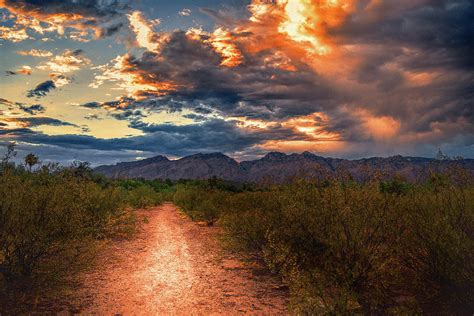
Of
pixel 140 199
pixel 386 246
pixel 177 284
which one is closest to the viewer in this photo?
pixel 386 246

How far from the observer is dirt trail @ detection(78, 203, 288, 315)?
812cm

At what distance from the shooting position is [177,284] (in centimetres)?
991

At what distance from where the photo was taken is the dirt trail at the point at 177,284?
812 centimetres

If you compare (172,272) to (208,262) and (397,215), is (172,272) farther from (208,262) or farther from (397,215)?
(397,215)

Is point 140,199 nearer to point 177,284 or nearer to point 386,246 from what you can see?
point 177,284

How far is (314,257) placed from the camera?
9031 millimetres

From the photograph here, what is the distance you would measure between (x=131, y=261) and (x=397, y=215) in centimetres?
928

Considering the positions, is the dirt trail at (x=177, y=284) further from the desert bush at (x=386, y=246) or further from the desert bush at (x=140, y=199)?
the desert bush at (x=140, y=199)

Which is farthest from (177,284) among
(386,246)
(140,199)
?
(140,199)

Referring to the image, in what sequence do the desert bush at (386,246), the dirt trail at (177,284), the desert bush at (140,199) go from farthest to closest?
the desert bush at (140,199) < the dirt trail at (177,284) < the desert bush at (386,246)

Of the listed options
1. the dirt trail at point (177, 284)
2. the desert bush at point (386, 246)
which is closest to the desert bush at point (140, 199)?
the dirt trail at point (177, 284)

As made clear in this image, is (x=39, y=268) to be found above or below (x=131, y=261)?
above

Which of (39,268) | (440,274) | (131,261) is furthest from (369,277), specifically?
(131,261)

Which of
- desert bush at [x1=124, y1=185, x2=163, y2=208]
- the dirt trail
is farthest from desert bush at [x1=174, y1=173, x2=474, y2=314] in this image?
desert bush at [x1=124, y1=185, x2=163, y2=208]
